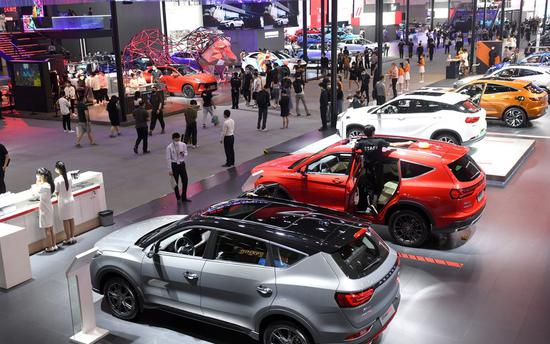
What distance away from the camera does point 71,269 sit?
6.66 m

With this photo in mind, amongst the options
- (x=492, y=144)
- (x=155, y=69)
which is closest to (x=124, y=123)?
(x=155, y=69)

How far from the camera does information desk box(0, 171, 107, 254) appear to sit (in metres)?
9.26

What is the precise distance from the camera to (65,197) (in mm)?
9570

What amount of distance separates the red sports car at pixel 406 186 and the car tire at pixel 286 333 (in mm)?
3642

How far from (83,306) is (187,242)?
1.51m

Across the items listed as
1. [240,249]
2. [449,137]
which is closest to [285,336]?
[240,249]

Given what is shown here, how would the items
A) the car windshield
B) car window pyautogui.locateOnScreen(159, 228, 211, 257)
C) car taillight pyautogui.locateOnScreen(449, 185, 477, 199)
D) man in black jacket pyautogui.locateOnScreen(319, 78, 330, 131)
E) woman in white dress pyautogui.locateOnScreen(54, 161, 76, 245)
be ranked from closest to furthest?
car window pyautogui.locateOnScreen(159, 228, 211, 257) → car taillight pyautogui.locateOnScreen(449, 185, 477, 199) → woman in white dress pyautogui.locateOnScreen(54, 161, 76, 245) → man in black jacket pyautogui.locateOnScreen(319, 78, 330, 131) → the car windshield

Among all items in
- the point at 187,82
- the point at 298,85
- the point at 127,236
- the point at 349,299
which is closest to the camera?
the point at 349,299

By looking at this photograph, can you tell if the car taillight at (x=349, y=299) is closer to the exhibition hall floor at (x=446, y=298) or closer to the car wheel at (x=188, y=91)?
the exhibition hall floor at (x=446, y=298)

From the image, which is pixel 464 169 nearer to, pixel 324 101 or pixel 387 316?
pixel 387 316

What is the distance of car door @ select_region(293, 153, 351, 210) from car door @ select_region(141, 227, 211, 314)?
11.2 feet

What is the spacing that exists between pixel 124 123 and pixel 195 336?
50.3ft

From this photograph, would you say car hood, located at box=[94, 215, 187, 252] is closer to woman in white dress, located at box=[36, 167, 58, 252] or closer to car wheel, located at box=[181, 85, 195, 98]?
woman in white dress, located at box=[36, 167, 58, 252]

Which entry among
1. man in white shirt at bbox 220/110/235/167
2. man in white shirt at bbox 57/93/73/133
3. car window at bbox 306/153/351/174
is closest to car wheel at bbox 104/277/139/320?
car window at bbox 306/153/351/174
